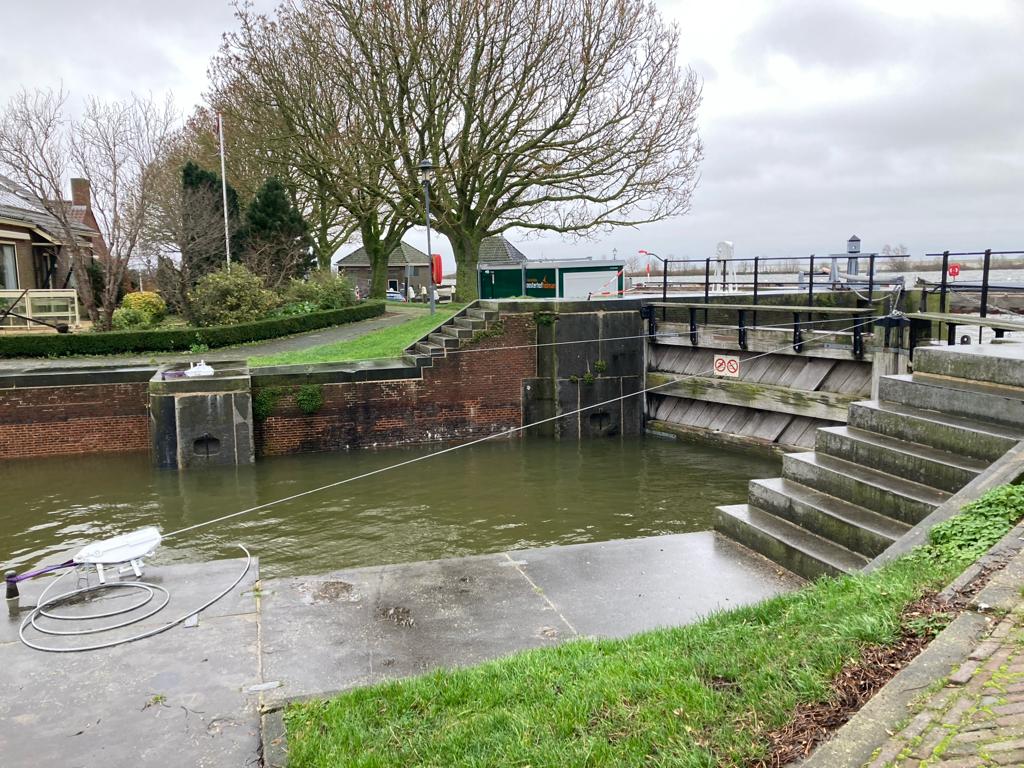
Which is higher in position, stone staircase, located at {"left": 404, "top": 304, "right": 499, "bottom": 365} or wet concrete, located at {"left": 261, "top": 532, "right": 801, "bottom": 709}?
stone staircase, located at {"left": 404, "top": 304, "right": 499, "bottom": 365}

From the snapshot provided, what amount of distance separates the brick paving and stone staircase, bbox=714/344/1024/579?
2.79 metres

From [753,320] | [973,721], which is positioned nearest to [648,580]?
[973,721]

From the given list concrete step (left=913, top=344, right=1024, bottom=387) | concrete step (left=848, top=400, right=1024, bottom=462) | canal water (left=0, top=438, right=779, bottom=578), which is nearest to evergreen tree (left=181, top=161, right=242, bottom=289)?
canal water (left=0, top=438, right=779, bottom=578)

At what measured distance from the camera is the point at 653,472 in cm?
1483

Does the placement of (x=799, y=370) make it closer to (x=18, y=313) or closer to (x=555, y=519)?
(x=555, y=519)

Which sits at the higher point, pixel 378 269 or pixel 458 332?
pixel 378 269

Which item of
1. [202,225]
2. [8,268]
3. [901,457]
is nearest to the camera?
[901,457]

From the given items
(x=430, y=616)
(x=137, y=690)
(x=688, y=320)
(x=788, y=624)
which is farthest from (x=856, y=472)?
(x=688, y=320)

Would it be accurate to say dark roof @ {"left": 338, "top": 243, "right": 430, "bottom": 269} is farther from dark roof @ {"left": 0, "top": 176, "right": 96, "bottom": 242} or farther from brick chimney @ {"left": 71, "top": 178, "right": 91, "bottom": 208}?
dark roof @ {"left": 0, "top": 176, "right": 96, "bottom": 242}

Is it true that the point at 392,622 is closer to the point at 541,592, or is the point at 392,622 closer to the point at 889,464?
the point at 541,592

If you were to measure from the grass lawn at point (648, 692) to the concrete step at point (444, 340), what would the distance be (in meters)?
12.8

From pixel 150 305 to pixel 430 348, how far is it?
13.8 metres

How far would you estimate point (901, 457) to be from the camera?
7.09 metres

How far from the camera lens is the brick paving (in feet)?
9.31
